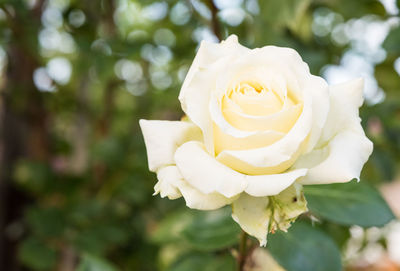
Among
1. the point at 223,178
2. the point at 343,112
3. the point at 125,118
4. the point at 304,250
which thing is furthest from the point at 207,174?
the point at 125,118

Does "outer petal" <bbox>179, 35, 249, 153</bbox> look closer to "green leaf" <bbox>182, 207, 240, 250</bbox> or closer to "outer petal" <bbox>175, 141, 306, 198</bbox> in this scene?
"outer petal" <bbox>175, 141, 306, 198</bbox>

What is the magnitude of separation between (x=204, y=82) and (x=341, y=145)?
0.11 metres

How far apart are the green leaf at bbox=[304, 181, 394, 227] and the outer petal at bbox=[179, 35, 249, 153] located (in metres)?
0.22

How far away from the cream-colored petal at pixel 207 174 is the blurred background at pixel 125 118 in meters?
0.23

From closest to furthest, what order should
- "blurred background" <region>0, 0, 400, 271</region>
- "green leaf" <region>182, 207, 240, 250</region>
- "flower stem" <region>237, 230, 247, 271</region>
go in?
"flower stem" <region>237, 230, 247, 271</region> < "green leaf" <region>182, 207, 240, 250</region> < "blurred background" <region>0, 0, 400, 271</region>

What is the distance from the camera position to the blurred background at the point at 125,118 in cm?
69

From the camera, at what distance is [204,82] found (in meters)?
0.31

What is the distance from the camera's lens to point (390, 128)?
2.73 feet

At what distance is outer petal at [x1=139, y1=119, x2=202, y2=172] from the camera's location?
320mm

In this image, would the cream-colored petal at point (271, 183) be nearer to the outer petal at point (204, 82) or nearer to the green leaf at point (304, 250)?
the outer petal at point (204, 82)

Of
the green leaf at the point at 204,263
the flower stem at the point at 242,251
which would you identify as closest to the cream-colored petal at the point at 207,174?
the flower stem at the point at 242,251

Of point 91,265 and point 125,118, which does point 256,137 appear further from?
point 125,118

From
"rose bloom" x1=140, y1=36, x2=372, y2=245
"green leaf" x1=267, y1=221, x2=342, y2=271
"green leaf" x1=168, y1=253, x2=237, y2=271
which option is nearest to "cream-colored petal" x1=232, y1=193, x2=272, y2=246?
"rose bloom" x1=140, y1=36, x2=372, y2=245

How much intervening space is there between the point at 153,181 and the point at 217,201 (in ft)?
2.63
